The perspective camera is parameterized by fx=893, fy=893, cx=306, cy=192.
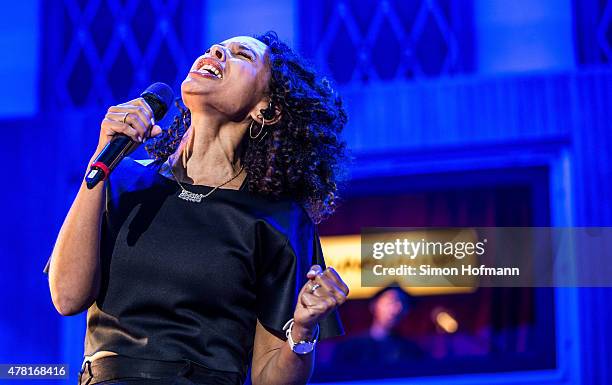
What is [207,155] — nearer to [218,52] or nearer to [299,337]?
[218,52]

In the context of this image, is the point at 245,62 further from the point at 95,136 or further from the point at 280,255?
the point at 95,136

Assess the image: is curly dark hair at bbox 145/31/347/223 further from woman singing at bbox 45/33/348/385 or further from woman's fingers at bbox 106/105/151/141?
woman's fingers at bbox 106/105/151/141

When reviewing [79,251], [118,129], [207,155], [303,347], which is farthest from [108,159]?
[303,347]

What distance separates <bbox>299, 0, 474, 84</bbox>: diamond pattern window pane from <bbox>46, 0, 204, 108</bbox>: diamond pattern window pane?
0.49m

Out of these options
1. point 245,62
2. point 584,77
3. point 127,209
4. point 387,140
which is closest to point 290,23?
point 387,140

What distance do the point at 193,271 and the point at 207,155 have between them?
0.25 metres

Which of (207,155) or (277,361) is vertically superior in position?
(207,155)

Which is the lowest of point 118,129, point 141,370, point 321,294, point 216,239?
point 141,370

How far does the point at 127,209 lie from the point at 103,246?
7 centimetres

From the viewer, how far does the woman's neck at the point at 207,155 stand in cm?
152

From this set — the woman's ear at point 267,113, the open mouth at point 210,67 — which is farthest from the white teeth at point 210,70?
the woman's ear at point 267,113

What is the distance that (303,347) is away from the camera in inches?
53.9

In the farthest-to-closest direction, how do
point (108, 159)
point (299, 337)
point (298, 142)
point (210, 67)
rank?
point (298, 142)
point (210, 67)
point (299, 337)
point (108, 159)

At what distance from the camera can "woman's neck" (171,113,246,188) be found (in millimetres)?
1521
